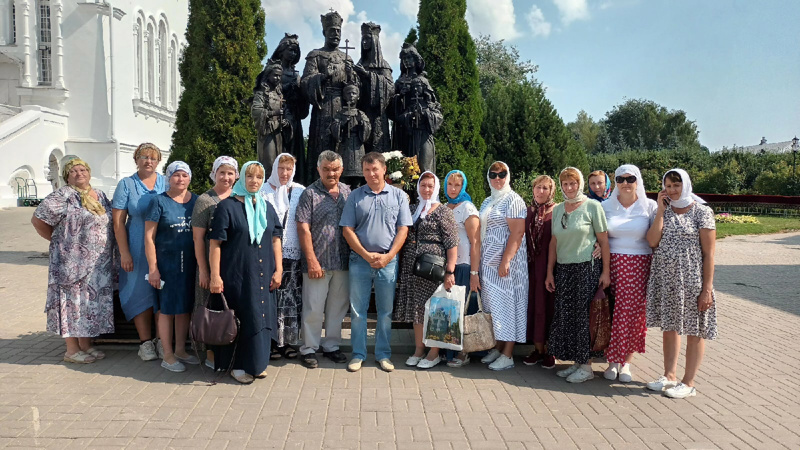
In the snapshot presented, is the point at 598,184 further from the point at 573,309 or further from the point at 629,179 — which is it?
the point at 573,309

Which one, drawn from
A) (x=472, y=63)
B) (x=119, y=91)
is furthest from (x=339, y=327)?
(x=119, y=91)

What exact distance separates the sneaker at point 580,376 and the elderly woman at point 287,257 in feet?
7.75

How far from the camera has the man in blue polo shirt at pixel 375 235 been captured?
479 cm

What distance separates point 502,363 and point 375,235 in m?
1.59

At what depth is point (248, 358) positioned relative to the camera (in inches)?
180

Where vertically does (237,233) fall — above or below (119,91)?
below

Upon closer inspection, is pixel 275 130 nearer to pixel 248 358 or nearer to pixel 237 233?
pixel 237 233

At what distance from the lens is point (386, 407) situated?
4121mm

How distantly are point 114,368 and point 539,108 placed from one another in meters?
12.3

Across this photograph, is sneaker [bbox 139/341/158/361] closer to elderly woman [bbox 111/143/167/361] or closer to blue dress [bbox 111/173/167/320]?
elderly woman [bbox 111/143/167/361]

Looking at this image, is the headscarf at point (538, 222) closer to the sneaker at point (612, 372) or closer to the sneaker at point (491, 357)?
the sneaker at point (491, 357)

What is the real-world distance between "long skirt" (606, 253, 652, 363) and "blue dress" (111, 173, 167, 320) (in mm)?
3889

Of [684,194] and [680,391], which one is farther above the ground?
[684,194]

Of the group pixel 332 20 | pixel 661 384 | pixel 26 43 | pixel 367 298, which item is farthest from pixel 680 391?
pixel 26 43
